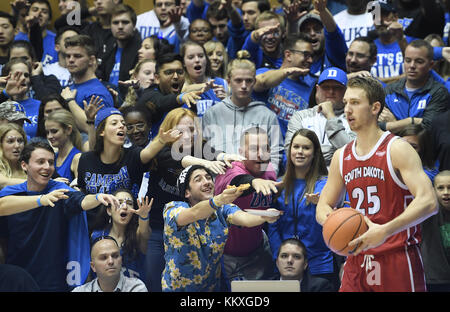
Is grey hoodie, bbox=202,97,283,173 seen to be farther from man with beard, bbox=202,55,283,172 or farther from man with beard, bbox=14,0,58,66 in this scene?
man with beard, bbox=14,0,58,66

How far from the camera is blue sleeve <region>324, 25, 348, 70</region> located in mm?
8055

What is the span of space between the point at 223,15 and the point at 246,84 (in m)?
2.53

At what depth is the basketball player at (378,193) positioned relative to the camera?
194 inches

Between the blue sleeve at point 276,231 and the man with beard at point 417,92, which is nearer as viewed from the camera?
the blue sleeve at point 276,231

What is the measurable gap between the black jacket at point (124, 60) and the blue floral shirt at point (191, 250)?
11.0 ft

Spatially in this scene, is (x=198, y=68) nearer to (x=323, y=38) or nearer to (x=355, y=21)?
(x=323, y=38)

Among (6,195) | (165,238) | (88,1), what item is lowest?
(165,238)

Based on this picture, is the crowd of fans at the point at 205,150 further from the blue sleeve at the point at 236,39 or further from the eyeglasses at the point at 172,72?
Answer: the blue sleeve at the point at 236,39

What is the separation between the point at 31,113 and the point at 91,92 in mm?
710

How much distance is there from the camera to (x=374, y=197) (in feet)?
16.4

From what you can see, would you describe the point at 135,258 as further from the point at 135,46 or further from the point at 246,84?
the point at 135,46

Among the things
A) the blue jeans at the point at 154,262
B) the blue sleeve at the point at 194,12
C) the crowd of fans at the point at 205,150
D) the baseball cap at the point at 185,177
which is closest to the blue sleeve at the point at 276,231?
the crowd of fans at the point at 205,150

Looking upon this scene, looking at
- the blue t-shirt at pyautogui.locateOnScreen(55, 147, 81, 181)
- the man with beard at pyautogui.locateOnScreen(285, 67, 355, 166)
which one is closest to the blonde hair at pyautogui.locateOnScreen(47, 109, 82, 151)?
the blue t-shirt at pyautogui.locateOnScreen(55, 147, 81, 181)
